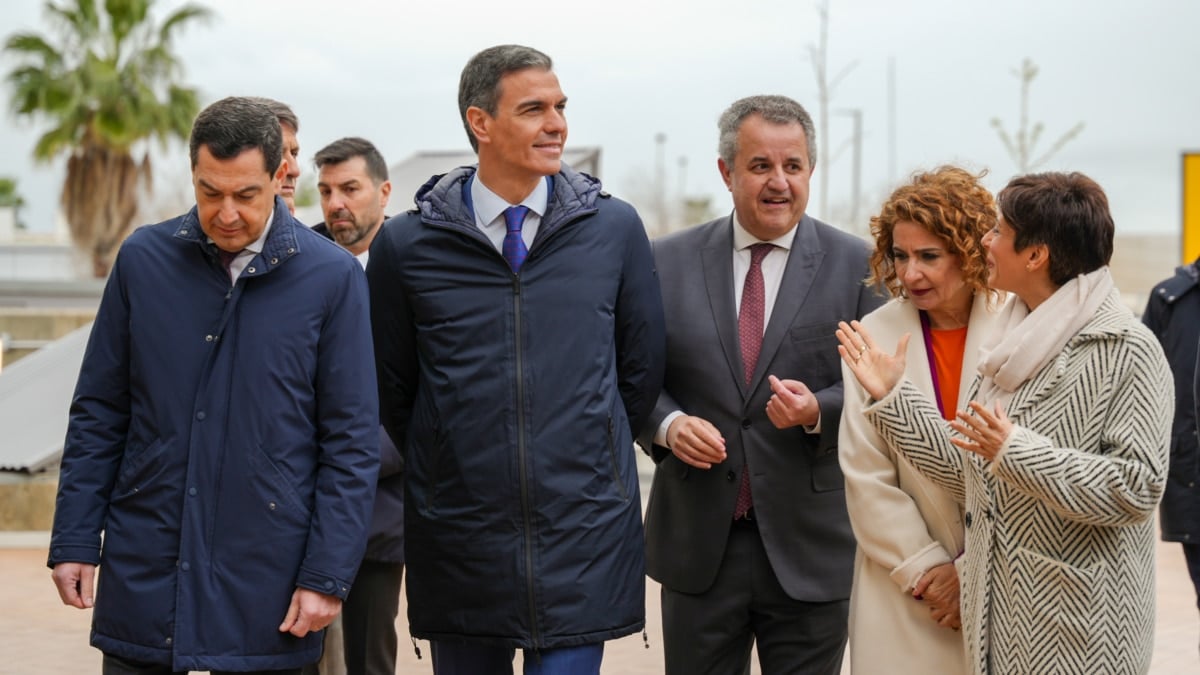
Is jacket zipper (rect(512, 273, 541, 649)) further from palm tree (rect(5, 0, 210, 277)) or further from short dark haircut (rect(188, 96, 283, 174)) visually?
palm tree (rect(5, 0, 210, 277))

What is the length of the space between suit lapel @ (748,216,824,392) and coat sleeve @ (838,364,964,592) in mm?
446

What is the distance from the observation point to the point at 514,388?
13.0 feet

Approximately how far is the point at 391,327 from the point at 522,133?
2.17 ft

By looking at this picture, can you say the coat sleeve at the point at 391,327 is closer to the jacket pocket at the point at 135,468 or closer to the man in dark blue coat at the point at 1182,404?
the jacket pocket at the point at 135,468

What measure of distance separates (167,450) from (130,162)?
94.9 feet

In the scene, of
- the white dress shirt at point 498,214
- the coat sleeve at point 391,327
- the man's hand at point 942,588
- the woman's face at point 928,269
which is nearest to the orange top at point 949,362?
the woman's face at point 928,269

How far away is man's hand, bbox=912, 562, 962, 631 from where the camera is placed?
3904mm

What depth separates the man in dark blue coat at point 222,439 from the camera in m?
3.68

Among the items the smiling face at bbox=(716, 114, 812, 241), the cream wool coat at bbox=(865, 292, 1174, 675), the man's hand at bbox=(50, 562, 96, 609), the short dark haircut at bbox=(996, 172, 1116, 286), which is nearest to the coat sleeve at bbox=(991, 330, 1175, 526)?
the cream wool coat at bbox=(865, 292, 1174, 675)

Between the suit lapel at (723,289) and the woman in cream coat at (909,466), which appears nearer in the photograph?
the woman in cream coat at (909,466)

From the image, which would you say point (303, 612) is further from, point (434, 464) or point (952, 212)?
point (952, 212)

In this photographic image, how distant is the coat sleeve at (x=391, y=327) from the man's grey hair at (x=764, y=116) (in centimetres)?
113

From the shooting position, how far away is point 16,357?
15289 mm

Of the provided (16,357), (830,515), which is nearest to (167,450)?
(830,515)
